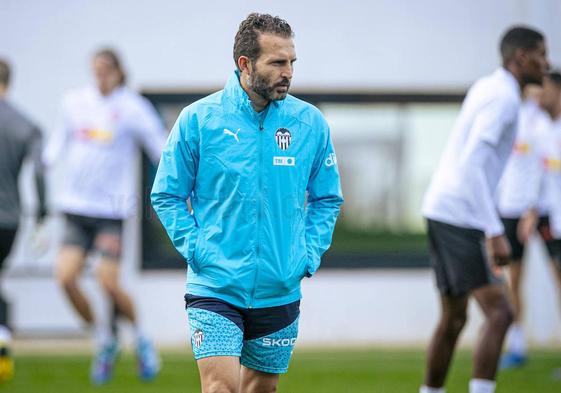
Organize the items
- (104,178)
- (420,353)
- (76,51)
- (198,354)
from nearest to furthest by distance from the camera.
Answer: (198,354) → (104,178) → (420,353) → (76,51)

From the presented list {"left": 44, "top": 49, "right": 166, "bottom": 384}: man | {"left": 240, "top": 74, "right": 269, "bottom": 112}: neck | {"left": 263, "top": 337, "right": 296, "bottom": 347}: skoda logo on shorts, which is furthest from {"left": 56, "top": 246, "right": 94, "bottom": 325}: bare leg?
{"left": 240, "top": 74, "right": 269, "bottom": 112}: neck

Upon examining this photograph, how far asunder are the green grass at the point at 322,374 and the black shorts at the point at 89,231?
3.49ft

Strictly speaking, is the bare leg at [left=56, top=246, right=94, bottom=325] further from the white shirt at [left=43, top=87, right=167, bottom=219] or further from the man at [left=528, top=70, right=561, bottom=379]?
Result: the man at [left=528, top=70, right=561, bottom=379]

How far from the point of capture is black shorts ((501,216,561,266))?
33.3 feet

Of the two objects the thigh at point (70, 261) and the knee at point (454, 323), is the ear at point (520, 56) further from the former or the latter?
the thigh at point (70, 261)

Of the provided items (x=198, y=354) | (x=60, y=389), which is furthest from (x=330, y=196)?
(x=60, y=389)

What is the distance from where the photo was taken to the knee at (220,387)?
200 inches

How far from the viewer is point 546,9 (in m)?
13.0

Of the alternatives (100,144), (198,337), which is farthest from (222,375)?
(100,144)

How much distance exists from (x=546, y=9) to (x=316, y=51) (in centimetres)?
250

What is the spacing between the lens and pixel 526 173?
10.8 m

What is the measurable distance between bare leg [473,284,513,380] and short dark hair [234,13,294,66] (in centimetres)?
253

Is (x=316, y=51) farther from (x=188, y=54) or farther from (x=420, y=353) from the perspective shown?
(x=420, y=353)

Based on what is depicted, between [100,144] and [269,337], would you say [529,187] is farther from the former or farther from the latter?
[269,337]
